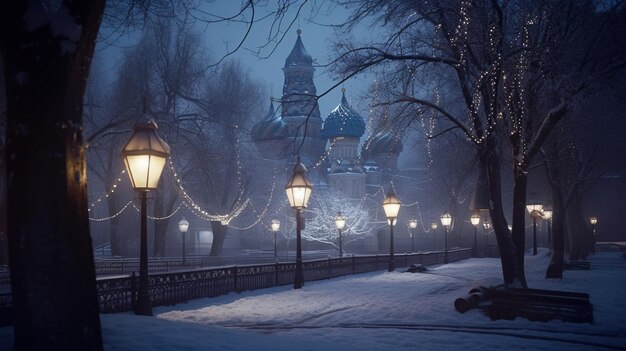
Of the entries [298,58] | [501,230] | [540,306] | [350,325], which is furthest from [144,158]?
[298,58]

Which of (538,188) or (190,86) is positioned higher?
(190,86)

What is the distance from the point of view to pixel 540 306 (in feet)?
31.2

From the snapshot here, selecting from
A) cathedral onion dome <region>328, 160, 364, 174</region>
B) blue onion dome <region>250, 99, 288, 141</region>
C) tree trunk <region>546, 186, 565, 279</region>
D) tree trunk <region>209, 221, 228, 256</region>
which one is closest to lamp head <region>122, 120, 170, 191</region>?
tree trunk <region>546, 186, 565, 279</region>

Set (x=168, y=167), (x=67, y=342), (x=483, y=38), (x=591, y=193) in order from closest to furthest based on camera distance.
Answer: (x=67, y=342), (x=483, y=38), (x=168, y=167), (x=591, y=193)

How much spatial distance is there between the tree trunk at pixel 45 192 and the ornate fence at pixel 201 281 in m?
4.22

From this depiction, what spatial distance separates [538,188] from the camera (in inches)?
1406

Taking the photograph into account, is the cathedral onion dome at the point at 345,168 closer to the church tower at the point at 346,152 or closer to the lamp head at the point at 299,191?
the church tower at the point at 346,152

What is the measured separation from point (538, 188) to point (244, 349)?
34943 millimetres

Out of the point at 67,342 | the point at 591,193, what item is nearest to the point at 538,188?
the point at 591,193

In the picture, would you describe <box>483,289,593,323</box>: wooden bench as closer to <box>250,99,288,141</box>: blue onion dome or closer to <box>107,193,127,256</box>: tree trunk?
<box>107,193,127,256</box>: tree trunk

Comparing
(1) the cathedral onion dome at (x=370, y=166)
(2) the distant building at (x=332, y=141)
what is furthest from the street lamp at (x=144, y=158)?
(1) the cathedral onion dome at (x=370, y=166)

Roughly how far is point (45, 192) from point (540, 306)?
8.79 meters

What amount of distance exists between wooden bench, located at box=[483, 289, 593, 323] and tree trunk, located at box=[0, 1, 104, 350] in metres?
7.96

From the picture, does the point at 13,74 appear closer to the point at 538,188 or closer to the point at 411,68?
the point at 411,68
